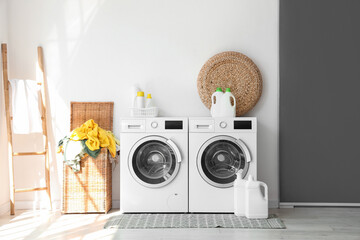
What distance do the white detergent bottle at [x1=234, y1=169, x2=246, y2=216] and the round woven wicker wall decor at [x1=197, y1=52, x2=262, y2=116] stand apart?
2.48 feet

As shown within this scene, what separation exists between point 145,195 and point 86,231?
0.68m

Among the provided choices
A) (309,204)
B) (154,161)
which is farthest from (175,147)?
(309,204)

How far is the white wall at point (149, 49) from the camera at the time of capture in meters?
4.03

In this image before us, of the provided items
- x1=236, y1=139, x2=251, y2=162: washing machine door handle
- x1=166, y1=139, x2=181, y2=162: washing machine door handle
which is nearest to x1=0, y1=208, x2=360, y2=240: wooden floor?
x1=236, y1=139, x2=251, y2=162: washing machine door handle

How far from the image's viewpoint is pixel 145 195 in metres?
3.62

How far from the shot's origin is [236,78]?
398 cm

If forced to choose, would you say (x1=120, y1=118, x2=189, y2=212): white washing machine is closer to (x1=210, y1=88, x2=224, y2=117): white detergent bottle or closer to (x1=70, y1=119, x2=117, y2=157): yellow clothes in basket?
(x1=70, y1=119, x2=117, y2=157): yellow clothes in basket

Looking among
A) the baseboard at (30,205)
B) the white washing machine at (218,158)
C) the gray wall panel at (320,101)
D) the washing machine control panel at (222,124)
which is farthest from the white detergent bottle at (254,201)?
the baseboard at (30,205)

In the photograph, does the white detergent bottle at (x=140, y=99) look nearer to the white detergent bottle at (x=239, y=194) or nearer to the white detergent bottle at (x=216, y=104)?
the white detergent bottle at (x=216, y=104)

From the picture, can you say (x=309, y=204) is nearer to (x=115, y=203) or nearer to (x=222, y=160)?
(x=222, y=160)

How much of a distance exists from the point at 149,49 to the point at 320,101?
1.80 m

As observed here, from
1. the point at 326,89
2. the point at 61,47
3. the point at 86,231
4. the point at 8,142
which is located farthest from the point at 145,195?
the point at 326,89

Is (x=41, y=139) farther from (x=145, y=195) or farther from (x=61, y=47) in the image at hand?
(x=145, y=195)

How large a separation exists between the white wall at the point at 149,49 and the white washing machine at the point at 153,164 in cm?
44
